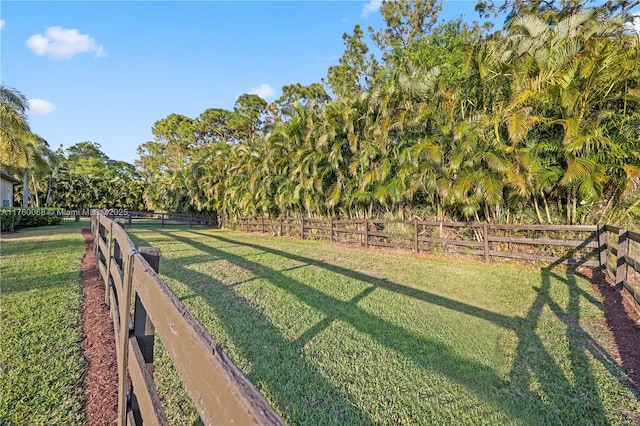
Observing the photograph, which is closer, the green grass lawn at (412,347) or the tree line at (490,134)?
the green grass lawn at (412,347)

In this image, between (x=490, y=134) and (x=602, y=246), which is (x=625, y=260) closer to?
(x=602, y=246)

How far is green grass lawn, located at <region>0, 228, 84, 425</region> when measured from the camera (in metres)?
2.41

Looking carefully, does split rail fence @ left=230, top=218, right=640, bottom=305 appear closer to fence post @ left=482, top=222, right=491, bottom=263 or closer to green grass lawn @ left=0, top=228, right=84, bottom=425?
fence post @ left=482, top=222, right=491, bottom=263

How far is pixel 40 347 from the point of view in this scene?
3246 millimetres

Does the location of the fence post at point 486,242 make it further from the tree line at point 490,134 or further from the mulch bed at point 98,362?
the mulch bed at point 98,362

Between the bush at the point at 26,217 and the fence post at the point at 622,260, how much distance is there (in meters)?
20.3

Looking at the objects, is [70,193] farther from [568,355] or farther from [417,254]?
[568,355]

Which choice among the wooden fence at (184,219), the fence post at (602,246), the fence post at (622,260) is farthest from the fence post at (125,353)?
the wooden fence at (184,219)

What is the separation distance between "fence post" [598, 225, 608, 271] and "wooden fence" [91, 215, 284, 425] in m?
8.77

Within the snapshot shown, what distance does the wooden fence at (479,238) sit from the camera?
24.8 feet

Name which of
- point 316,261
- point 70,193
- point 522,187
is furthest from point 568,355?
point 70,193

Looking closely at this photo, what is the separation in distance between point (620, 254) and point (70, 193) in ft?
164

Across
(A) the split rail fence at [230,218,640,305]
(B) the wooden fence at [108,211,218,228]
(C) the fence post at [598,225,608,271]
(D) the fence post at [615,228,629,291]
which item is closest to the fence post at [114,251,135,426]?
(A) the split rail fence at [230,218,640,305]

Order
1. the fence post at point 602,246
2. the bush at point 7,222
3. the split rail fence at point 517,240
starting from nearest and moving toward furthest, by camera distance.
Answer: the split rail fence at point 517,240
the fence post at point 602,246
the bush at point 7,222
